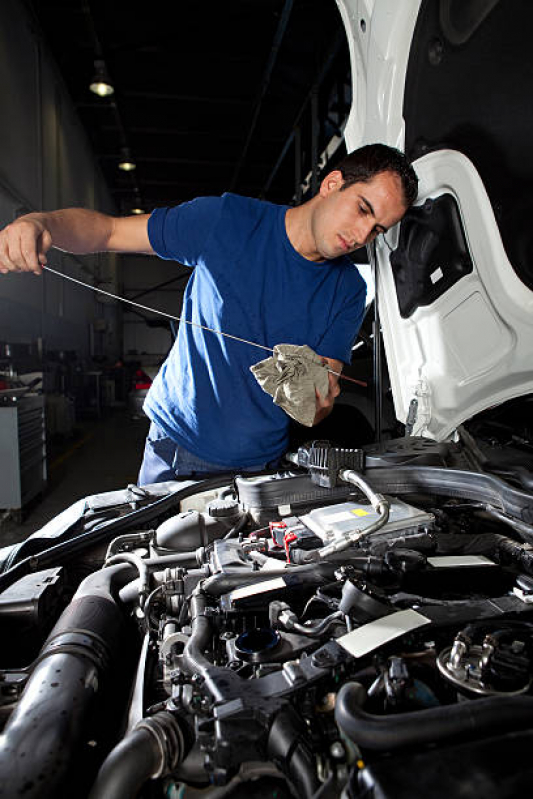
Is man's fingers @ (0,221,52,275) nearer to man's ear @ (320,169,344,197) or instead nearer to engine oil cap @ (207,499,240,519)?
engine oil cap @ (207,499,240,519)

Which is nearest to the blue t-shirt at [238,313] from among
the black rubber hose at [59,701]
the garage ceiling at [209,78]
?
the black rubber hose at [59,701]

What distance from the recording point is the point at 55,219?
57.8 inches

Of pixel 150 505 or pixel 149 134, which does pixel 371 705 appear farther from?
pixel 149 134

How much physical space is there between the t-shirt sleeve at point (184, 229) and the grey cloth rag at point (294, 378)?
57 cm

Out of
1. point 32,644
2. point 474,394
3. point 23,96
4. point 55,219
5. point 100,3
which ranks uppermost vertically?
point 100,3

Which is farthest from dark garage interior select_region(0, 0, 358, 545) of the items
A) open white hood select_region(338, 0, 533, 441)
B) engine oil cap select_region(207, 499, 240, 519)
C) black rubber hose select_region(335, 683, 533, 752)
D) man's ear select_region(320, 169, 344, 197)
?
black rubber hose select_region(335, 683, 533, 752)

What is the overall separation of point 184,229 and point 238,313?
0.35 meters

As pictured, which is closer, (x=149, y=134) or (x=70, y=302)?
(x=70, y=302)

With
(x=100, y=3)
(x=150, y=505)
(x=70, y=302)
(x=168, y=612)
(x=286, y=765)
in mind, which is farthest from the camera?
(x=70, y=302)

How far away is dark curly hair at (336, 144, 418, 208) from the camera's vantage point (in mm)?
1476

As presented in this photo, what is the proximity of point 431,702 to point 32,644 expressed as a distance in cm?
77

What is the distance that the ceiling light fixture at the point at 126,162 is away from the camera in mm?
9659

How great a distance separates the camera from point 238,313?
1777mm

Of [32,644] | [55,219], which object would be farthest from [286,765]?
[55,219]
